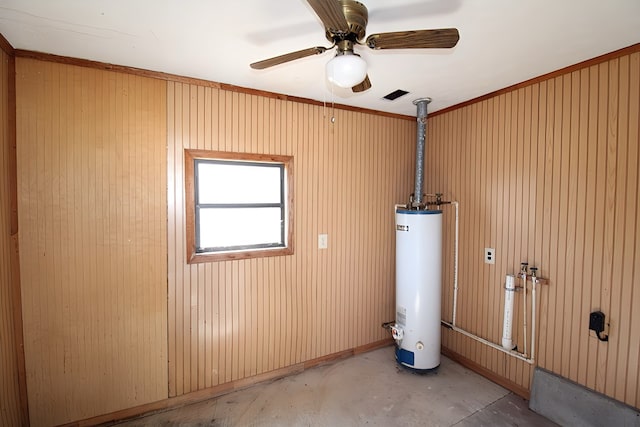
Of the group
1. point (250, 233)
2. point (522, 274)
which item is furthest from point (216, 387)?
point (522, 274)

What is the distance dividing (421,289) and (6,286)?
306cm

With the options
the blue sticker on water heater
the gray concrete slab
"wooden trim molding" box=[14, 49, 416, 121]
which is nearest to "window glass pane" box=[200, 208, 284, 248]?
"wooden trim molding" box=[14, 49, 416, 121]

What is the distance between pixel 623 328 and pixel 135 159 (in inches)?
141

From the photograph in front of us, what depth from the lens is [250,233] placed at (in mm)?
2586

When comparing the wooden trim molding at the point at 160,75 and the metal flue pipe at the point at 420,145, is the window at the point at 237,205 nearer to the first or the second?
the wooden trim molding at the point at 160,75

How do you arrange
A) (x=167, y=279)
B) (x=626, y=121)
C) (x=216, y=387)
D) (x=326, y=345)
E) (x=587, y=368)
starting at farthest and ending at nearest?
(x=326, y=345), (x=216, y=387), (x=167, y=279), (x=587, y=368), (x=626, y=121)

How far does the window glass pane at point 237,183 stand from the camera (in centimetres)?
240

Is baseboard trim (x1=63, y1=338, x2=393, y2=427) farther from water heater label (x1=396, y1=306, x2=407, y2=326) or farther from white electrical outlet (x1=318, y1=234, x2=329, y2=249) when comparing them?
white electrical outlet (x1=318, y1=234, x2=329, y2=249)

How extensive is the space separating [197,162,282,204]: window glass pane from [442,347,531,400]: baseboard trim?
2450 millimetres

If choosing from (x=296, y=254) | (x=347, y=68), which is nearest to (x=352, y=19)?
(x=347, y=68)

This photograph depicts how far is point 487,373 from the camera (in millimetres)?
2641

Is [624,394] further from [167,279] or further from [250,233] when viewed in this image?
[167,279]

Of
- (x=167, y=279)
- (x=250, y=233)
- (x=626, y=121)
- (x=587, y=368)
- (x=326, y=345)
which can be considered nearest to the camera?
(x=626, y=121)

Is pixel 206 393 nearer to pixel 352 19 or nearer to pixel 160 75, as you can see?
pixel 160 75
